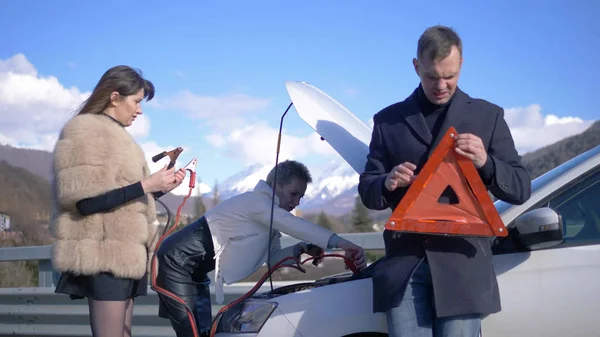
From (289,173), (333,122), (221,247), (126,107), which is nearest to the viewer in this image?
(333,122)

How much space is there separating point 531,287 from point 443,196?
0.76m

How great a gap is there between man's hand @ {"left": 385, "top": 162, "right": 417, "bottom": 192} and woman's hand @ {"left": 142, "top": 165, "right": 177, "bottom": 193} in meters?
1.50

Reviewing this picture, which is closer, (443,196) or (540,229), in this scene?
(443,196)

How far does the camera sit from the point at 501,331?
10.4 ft

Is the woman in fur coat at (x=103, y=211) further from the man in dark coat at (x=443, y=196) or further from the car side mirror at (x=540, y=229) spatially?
the car side mirror at (x=540, y=229)

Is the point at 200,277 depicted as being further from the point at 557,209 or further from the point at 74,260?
the point at 557,209

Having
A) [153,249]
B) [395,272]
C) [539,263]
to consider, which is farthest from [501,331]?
[153,249]

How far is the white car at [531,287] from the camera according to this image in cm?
312

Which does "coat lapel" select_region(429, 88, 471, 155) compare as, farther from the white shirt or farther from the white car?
the white shirt

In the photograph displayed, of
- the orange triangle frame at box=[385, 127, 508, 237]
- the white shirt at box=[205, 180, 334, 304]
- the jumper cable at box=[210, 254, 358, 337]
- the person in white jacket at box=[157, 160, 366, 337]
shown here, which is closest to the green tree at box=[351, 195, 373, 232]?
the person in white jacket at box=[157, 160, 366, 337]

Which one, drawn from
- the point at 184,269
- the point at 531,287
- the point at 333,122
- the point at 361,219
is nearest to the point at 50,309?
the point at 184,269

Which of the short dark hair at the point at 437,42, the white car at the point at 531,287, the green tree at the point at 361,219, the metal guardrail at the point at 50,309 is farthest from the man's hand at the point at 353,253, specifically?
the green tree at the point at 361,219

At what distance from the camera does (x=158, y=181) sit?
12.1 feet

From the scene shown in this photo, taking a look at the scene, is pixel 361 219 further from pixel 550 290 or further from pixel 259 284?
pixel 550 290
